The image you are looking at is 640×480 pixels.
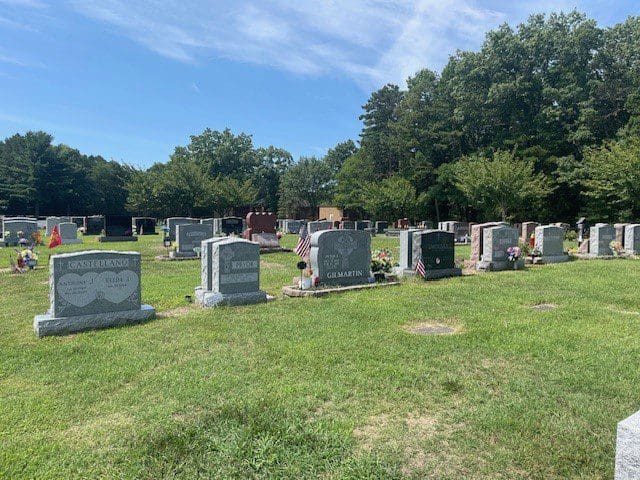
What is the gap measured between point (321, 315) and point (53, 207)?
59.9 meters

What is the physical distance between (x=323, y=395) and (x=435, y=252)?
8256 millimetres

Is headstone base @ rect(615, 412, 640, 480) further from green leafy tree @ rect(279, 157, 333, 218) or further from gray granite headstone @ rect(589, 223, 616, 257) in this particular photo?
green leafy tree @ rect(279, 157, 333, 218)

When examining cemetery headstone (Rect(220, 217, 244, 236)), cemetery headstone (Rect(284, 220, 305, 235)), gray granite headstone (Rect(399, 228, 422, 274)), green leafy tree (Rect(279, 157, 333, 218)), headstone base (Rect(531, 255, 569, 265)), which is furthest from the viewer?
green leafy tree (Rect(279, 157, 333, 218))

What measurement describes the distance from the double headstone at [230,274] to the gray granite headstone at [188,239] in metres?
8.82

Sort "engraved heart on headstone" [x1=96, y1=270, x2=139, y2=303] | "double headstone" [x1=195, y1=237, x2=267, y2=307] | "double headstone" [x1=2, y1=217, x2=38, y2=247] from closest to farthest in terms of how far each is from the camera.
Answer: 1. "engraved heart on headstone" [x1=96, y1=270, x2=139, y2=303]
2. "double headstone" [x1=195, y1=237, x2=267, y2=307]
3. "double headstone" [x1=2, y1=217, x2=38, y2=247]

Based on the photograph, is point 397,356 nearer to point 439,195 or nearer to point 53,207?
point 439,195

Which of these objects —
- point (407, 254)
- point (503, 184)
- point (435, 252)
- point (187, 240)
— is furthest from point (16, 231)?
point (503, 184)

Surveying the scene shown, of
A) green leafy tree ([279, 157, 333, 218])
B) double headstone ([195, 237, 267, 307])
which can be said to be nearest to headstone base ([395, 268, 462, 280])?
double headstone ([195, 237, 267, 307])

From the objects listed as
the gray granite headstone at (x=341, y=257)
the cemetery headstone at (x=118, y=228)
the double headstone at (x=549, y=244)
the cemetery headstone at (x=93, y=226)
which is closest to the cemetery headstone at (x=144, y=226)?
the cemetery headstone at (x=93, y=226)

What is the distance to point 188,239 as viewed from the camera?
17406mm

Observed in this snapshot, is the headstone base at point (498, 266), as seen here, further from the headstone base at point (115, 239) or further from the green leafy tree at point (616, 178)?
the headstone base at point (115, 239)

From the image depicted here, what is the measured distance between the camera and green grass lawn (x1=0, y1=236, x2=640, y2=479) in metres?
3.19

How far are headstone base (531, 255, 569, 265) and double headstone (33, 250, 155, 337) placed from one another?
12.6 meters

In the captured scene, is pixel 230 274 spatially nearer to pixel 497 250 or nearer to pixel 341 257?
pixel 341 257
